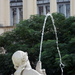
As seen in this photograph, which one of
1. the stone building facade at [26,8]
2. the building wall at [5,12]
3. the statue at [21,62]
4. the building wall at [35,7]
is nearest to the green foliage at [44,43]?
the building wall at [35,7]

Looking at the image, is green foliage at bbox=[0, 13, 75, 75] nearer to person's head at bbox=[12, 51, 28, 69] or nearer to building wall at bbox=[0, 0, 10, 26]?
building wall at bbox=[0, 0, 10, 26]

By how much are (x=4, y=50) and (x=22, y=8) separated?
16767 millimetres

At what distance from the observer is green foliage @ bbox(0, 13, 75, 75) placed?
26406mm

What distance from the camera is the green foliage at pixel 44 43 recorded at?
26.4 m

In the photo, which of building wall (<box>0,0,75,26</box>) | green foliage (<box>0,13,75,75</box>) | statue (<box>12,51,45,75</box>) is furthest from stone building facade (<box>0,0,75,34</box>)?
statue (<box>12,51,45,75</box>)

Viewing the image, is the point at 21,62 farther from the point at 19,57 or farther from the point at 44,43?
the point at 44,43

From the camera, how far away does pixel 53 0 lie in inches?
1734

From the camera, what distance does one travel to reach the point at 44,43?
2748cm

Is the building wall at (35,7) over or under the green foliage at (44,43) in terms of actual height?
over

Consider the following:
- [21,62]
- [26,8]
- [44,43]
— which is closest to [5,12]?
[26,8]

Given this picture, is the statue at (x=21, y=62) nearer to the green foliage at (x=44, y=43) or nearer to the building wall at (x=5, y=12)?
the green foliage at (x=44, y=43)

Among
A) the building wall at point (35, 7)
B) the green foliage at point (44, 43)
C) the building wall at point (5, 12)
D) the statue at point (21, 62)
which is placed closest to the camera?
the statue at point (21, 62)

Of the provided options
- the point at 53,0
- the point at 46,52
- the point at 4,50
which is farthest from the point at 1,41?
the point at 53,0

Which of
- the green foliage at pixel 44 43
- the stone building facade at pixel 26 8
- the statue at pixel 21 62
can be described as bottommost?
the green foliage at pixel 44 43
